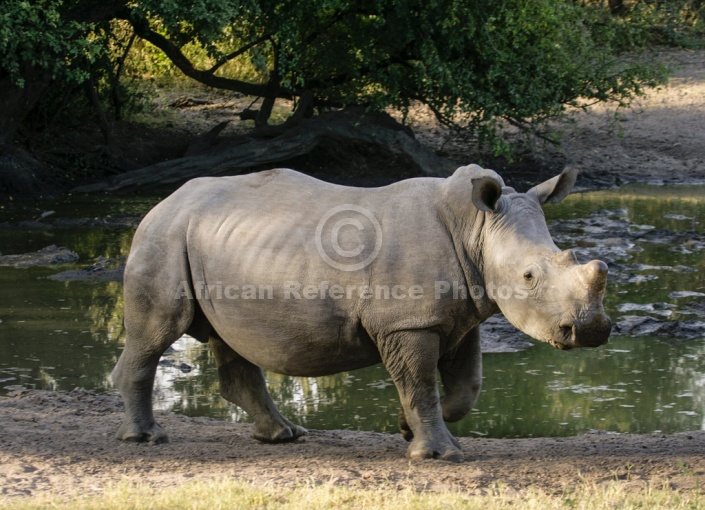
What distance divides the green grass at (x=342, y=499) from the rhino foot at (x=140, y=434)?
4.58 feet

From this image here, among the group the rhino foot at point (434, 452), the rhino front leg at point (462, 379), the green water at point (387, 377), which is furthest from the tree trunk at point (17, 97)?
the rhino foot at point (434, 452)

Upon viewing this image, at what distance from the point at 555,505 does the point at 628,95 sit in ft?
48.7

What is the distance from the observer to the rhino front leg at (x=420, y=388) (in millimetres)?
6352

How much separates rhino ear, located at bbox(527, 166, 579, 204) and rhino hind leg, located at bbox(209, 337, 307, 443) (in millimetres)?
2091

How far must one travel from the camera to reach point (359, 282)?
6.41 metres

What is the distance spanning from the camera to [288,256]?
660 cm

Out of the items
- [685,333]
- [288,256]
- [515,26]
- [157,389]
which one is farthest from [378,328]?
[515,26]

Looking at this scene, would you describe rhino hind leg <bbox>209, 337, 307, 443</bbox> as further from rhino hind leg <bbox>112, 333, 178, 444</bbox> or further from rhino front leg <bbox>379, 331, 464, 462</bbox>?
rhino front leg <bbox>379, 331, 464, 462</bbox>

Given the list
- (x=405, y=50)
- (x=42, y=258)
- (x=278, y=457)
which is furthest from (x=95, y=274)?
(x=405, y=50)

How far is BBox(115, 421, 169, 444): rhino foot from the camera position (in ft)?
22.9

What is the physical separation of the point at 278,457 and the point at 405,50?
46.9 ft

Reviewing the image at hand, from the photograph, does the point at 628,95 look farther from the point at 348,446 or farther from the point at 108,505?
the point at 108,505

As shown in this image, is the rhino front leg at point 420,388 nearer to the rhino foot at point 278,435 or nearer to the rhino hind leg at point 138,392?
the rhino foot at point 278,435

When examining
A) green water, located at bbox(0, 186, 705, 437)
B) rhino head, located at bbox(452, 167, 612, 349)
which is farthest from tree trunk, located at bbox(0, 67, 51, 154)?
rhino head, located at bbox(452, 167, 612, 349)
